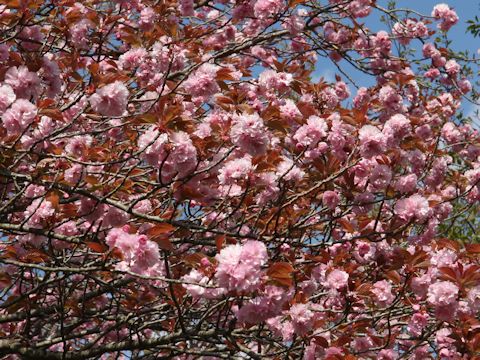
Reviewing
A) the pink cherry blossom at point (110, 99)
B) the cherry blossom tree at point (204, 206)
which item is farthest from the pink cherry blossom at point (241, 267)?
the pink cherry blossom at point (110, 99)

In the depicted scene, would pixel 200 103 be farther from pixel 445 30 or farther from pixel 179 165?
pixel 445 30

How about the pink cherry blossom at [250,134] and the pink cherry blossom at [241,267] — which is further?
the pink cherry blossom at [250,134]

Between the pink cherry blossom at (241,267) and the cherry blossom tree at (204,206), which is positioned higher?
the cherry blossom tree at (204,206)

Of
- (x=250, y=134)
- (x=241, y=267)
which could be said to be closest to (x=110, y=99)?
(x=250, y=134)

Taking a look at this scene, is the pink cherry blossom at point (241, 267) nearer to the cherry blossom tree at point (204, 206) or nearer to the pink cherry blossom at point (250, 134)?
the cherry blossom tree at point (204, 206)

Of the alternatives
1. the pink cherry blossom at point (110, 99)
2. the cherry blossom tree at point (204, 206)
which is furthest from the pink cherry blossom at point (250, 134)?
→ the pink cherry blossom at point (110, 99)

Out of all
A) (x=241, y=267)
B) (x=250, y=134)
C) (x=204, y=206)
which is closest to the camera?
(x=241, y=267)

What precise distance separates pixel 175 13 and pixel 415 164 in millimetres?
2021

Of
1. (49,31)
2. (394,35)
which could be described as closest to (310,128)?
(49,31)

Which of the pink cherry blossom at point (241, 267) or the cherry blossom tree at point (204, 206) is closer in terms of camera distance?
the pink cherry blossom at point (241, 267)

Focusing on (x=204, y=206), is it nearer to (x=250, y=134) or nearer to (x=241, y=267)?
(x=250, y=134)

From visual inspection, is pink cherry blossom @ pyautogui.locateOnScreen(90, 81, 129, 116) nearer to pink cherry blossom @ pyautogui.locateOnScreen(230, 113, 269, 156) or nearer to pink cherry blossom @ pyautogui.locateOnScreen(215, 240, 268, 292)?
pink cherry blossom @ pyautogui.locateOnScreen(230, 113, 269, 156)

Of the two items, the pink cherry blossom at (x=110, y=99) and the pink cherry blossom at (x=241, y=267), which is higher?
the pink cherry blossom at (x=110, y=99)

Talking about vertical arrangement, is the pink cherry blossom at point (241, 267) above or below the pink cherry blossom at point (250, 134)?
below
